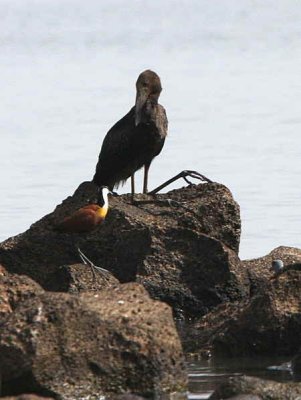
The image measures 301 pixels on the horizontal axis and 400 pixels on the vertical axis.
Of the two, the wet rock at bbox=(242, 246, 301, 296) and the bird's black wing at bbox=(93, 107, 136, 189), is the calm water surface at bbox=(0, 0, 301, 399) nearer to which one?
the wet rock at bbox=(242, 246, 301, 296)

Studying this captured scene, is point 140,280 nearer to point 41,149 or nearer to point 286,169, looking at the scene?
point 286,169

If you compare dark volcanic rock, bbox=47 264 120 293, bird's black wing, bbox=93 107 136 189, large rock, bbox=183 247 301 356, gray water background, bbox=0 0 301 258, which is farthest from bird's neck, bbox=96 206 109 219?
gray water background, bbox=0 0 301 258

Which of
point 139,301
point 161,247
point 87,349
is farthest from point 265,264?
point 87,349

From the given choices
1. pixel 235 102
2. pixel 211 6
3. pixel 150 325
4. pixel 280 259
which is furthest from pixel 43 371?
pixel 211 6

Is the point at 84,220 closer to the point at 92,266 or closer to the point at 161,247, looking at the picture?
the point at 92,266

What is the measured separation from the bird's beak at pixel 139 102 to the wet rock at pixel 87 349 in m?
4.89

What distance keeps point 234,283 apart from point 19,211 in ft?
26.9

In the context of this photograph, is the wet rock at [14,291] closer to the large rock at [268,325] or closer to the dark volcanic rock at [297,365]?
the large rock at [268,325]

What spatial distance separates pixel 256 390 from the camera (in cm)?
934

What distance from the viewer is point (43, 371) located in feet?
31.1

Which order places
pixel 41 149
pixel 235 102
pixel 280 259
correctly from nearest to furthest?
pixel 280 259, pixel 41 149, pixel 235 102

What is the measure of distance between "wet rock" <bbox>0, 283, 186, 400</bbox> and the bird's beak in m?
4.89

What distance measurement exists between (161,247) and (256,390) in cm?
413

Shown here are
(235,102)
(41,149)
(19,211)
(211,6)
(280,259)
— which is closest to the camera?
(280,259)
